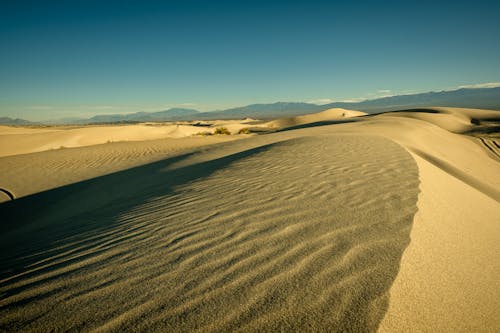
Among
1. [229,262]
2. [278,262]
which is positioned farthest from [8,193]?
[278,262]

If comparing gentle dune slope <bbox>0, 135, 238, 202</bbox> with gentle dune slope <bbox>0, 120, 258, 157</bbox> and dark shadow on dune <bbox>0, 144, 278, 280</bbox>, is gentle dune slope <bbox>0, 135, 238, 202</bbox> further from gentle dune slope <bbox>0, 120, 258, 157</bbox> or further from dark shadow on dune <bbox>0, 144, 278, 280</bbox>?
gentle dune slope <bbox>0, 120, 258, 157</bbox>

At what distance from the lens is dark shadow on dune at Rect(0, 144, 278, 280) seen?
3.46 meters

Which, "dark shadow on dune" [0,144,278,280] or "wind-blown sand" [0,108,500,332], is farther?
"dark shadow on dune" [0,144,278,280]

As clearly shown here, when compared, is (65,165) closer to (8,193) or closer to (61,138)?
(8,193)

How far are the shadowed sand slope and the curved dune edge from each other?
0.33 ft

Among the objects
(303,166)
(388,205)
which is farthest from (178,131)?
(388,205)

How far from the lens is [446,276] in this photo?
215 cm

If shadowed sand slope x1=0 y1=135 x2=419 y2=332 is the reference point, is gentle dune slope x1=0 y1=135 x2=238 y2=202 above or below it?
below

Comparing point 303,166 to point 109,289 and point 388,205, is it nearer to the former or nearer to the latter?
point 388,205

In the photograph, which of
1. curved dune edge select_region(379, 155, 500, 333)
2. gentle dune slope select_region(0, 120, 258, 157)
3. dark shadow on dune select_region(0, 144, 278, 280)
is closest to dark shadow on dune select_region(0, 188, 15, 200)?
dark shadow on dune select_region(0, 144, 278, 280)

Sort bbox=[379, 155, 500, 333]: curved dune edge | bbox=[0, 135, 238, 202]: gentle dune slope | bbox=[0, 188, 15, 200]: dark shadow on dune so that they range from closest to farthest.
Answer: bbox=[379, 155, 500, 333]: curved dune edge, bbox=[0, 188, 15, 200]: dark shadow on dune, bbox=[0, 135, 238, 202]: gentle dune slope

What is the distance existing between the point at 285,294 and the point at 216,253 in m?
0.85

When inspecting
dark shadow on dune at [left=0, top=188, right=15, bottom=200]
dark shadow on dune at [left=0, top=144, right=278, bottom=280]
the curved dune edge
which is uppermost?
the curved dune edge

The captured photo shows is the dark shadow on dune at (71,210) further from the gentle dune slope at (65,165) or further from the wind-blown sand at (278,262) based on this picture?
the gentle dune slope at (65,165)
